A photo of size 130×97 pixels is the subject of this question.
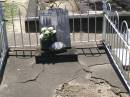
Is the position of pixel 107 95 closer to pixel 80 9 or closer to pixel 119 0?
pixel 80 9

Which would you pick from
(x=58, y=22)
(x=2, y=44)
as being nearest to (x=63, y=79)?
(x=58, y=22)

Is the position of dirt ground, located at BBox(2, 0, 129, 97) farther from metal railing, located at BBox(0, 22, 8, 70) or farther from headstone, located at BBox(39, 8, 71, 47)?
metal railing, located at BBox(0, 22, 8, 70)

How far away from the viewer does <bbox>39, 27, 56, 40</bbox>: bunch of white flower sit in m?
7.00

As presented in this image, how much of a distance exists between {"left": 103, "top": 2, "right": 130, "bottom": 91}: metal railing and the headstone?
857 mm

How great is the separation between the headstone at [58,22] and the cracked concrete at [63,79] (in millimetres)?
522

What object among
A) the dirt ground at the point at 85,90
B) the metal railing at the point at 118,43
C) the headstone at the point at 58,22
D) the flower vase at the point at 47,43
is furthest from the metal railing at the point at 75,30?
the dirt ground at the point at 85,90

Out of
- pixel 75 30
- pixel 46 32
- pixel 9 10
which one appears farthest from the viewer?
pixel 9 10

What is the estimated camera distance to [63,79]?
641 cm

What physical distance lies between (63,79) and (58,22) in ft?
4.47

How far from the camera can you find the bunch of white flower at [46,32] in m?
7.00

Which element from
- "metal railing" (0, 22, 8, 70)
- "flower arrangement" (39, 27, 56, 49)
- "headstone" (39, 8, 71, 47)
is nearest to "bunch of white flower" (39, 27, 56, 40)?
"flower arrangement" (39, 27, 56, 49)

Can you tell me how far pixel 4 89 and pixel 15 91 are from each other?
0.22 meters

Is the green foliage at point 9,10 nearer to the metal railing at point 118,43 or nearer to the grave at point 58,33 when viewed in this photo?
the grave at point 58,33

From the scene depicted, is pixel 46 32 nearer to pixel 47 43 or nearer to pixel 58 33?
pixel 47 43
